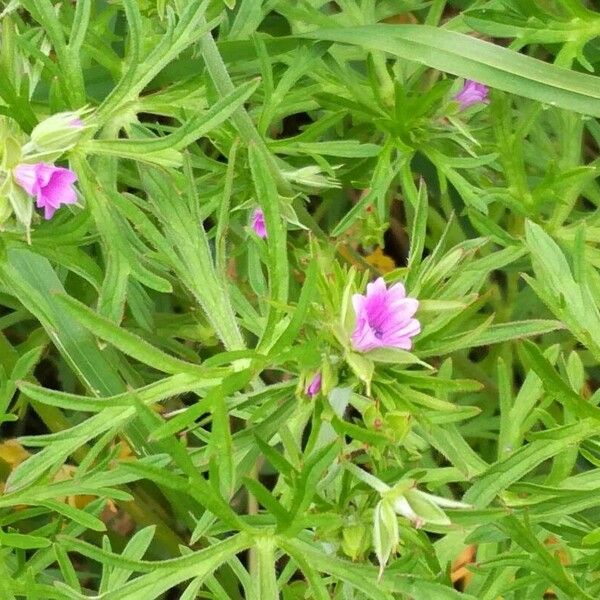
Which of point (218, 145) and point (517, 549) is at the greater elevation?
point (218, 145)

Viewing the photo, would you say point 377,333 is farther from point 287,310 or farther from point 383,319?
point 287,310

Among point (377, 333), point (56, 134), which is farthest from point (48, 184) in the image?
point (377, 333)

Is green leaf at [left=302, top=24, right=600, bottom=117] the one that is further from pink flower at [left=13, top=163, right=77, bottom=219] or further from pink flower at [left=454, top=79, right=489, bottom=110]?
pink flower at [left=13, top=163, right=77, bottom=219]

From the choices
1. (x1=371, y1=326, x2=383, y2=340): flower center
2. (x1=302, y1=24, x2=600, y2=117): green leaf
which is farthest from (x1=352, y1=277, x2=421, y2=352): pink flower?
(x1=302, y1=24, x2=600, y2=117): green leaf

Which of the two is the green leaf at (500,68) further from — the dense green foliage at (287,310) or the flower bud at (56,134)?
the flower bud at (56,134)

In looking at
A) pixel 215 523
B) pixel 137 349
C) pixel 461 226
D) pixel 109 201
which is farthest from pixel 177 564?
pixel 461 226

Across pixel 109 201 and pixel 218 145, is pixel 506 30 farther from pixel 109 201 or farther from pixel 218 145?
pixel 109 201
